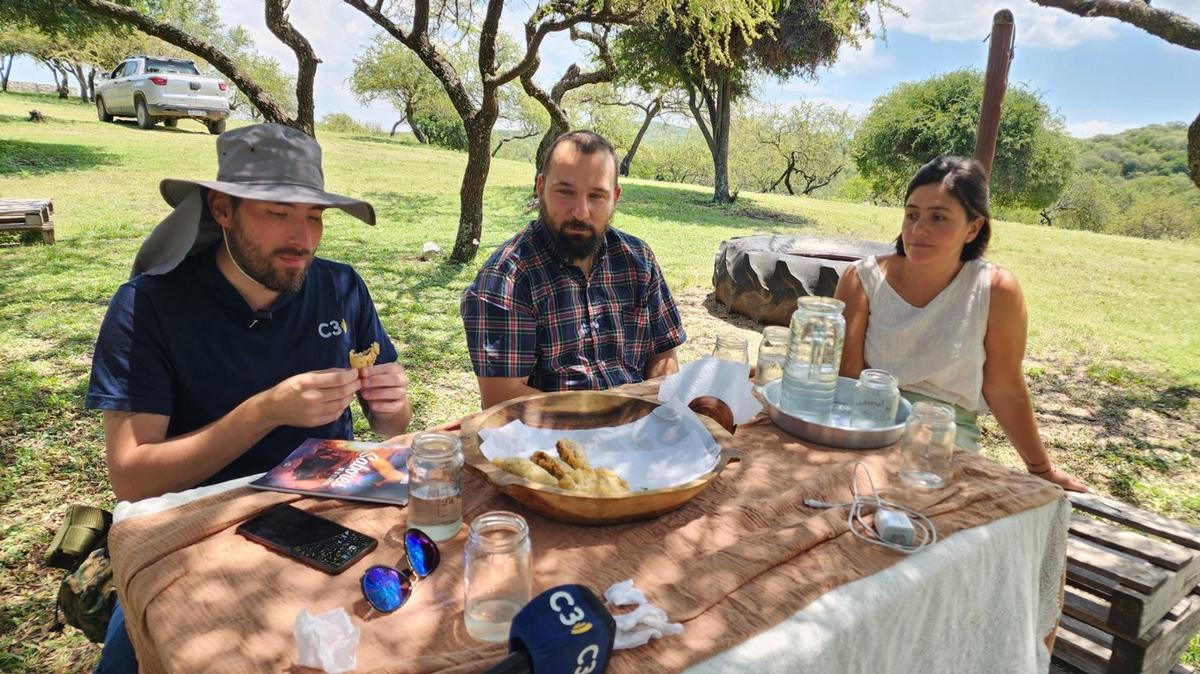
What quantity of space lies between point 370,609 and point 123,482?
106 cm

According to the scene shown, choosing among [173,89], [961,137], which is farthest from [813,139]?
[173,89]

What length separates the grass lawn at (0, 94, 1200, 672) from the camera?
3586 mm

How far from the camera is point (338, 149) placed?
23.1 metres

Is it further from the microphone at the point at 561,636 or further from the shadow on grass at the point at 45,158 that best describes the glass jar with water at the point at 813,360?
the shadow on grass at the point at 45,158

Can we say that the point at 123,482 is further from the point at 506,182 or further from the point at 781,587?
the point at 506,182

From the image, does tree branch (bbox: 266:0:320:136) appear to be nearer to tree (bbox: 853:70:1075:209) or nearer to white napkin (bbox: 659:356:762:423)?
white napkin (bbox: 659:356:762:423)

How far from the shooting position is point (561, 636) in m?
0.96

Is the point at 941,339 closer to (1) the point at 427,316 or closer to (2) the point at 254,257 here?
(2) the point at 254,257

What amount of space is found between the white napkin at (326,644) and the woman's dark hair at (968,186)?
9.45ft

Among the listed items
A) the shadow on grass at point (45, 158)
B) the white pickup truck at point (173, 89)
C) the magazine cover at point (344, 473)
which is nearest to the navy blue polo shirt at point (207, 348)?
the magazine cover at point (344, 473)

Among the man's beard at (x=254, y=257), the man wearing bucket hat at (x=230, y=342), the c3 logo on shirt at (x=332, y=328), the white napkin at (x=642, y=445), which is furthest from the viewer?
the c3 logo on shirt at (x=332, y=328)

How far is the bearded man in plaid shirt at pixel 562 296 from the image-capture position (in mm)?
2643

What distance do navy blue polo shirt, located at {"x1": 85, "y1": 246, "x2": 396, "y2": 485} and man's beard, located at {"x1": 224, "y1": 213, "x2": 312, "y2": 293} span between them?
0.08 meters

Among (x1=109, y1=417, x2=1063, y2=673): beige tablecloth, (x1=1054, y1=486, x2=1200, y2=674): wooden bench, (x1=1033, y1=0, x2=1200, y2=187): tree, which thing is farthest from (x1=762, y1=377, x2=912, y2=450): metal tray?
(x1=1033, y1=0, x2=1200, y2=187): tree
